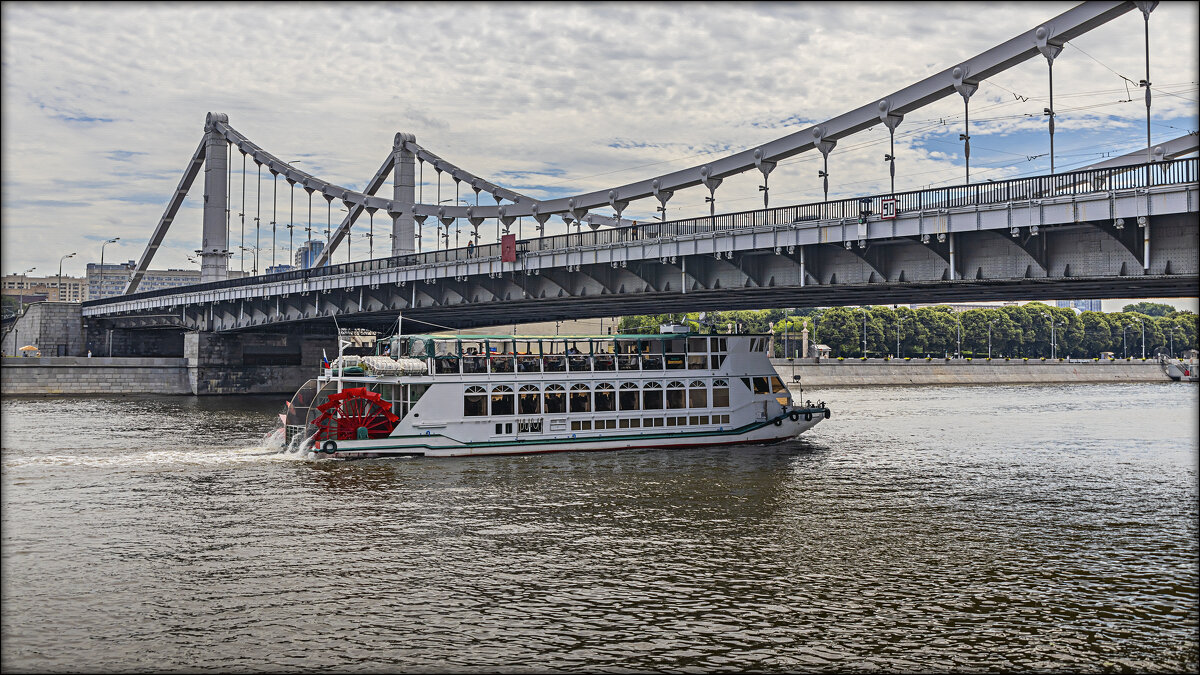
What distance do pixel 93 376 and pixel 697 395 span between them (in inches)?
2386

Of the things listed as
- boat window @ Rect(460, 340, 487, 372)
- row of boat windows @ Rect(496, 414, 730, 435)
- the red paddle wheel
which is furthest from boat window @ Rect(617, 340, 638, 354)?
the red paddle wheel

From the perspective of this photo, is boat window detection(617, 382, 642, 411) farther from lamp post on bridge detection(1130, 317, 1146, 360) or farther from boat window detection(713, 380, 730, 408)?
lamp post on bridge detection(1130, 317, 1146, 360)

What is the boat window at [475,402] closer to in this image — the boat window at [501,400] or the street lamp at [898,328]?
the boat window at [501,400]

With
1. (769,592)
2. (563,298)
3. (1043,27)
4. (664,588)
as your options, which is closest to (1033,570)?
(769,592)

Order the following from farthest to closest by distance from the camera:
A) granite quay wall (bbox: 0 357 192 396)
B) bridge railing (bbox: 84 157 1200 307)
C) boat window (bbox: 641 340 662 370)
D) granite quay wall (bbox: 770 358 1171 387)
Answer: granite quay wall (bbox: 770 358 1171 387)
granite quay wall (bbox: 0 357 192 396)
boat window (bbox: 641 340 662 370)
bridge railing (bbox: 84 157 1200 307)

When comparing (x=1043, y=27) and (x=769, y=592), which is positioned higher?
(x=1043, y=27)

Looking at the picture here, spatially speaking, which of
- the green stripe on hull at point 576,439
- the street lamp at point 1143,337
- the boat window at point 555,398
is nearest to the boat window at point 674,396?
the green stripe on hull at point 576,439

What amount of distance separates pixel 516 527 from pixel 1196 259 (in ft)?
70.9

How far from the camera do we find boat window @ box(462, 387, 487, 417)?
133 ft

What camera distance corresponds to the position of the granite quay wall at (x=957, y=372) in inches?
4387

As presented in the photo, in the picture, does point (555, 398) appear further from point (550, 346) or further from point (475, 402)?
point (475, 402)

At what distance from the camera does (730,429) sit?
4497cm

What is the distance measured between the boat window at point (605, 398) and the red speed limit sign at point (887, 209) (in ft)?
47.3

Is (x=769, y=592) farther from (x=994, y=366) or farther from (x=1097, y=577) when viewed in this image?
(x=994, y=366)
